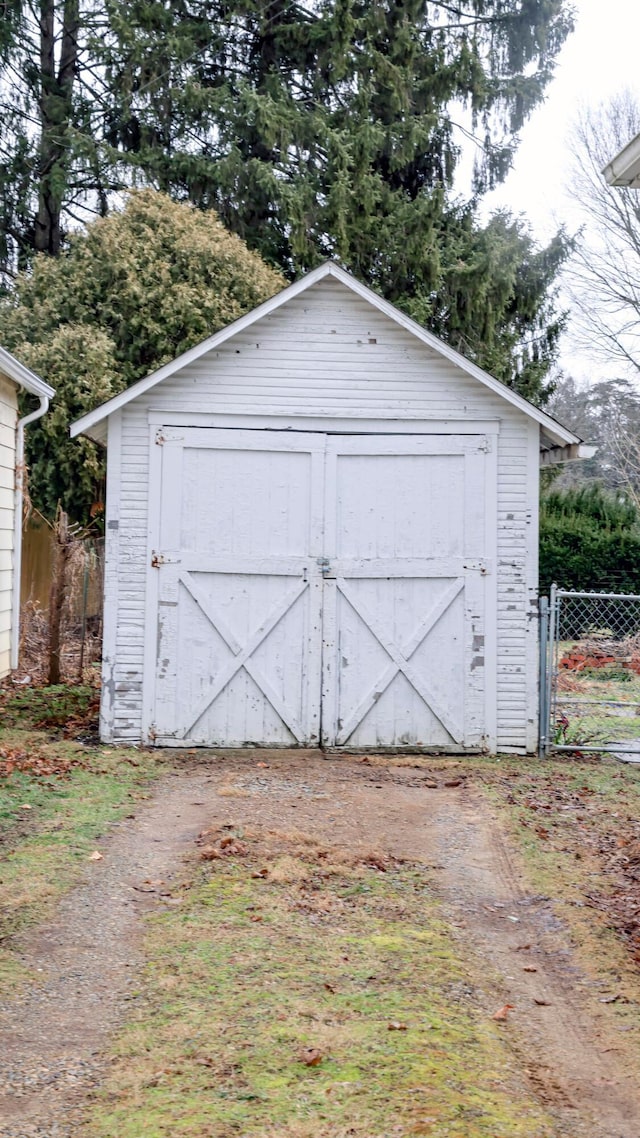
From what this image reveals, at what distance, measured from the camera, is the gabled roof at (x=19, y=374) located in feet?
36.5

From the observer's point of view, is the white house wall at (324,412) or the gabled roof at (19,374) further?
the gabled roof at (19,374)

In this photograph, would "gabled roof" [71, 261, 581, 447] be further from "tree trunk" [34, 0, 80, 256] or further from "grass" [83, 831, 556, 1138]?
"tree trunk" [34, 0, 80, 256]

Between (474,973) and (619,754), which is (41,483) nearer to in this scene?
(619,754)

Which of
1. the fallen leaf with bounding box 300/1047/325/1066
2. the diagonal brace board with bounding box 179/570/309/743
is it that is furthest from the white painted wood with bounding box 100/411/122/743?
the fallen leaf with bounding box 300/1047/325/1066

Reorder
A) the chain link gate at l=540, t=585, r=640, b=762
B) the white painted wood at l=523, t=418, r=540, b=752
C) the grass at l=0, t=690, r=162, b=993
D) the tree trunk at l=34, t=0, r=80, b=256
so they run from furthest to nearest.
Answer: the tree trunk at l=34, t=0, r=80, b=256 < the chain link gate at l=540, t=585, r=640, b=762 < the white painted wood at l=523, t=418, r=540, b=752 < the grass at l=0, t=690, r=162, b=993

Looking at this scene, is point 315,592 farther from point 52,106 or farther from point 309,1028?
point 52,106

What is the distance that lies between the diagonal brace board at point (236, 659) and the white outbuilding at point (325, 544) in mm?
18

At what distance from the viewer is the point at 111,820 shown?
7.71 m

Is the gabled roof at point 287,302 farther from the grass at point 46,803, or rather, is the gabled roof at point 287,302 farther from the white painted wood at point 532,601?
the grass at point 46,803

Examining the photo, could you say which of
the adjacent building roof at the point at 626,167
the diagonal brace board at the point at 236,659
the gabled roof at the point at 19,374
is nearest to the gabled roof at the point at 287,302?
the gabled roof at the point at 19,374

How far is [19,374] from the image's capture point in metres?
11.6

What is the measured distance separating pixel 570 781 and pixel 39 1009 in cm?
606

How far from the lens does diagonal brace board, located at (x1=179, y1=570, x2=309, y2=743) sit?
10406 millimetres

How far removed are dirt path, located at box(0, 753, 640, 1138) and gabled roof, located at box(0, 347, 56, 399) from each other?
4.40 metres
